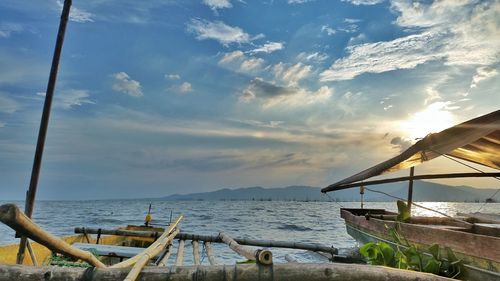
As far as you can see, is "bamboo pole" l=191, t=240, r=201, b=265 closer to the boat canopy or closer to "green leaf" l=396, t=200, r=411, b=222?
the boat canopy

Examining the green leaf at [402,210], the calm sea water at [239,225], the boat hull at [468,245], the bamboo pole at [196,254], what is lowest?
the calm sea water at [239,225]

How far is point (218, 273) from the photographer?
111 inches

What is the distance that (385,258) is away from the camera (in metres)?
4.64

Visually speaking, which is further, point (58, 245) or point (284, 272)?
point (284, 272)

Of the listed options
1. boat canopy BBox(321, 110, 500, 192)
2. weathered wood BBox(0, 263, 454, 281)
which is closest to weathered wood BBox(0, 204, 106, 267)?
weathered wood BBox(0, 263, 454, 281)

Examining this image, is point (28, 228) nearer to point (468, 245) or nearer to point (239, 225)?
point (468, 245)

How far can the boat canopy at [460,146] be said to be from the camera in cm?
472

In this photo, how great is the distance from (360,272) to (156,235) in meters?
9.94

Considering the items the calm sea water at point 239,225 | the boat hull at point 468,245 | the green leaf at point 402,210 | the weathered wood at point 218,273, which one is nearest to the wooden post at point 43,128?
the weathered wood at point 218,273

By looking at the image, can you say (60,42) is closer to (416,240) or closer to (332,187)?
(332,187)

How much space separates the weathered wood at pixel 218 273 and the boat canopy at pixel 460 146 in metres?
2.98

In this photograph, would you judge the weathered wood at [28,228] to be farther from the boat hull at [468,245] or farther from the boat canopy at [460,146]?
the boat hull at [468,245]

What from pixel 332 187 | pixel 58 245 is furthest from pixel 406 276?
pixel 332 187

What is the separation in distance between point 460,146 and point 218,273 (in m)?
4.69
